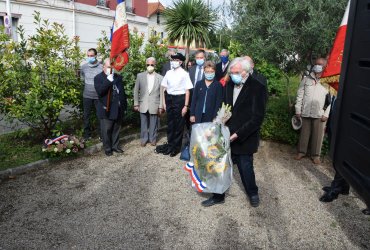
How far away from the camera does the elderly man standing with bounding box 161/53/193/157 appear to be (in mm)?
6441

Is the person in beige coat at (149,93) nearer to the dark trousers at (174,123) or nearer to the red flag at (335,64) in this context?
the dark trousers at (174,123)

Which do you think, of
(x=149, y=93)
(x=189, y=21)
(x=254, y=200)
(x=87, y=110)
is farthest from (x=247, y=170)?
(x=189, y=21)

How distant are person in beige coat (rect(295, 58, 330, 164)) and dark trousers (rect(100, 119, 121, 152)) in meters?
3.56

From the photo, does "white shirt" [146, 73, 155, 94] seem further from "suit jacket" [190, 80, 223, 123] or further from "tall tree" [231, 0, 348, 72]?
"tall tree" [231, 0, 348, 72]

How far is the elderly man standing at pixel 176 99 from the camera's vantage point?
644 cm

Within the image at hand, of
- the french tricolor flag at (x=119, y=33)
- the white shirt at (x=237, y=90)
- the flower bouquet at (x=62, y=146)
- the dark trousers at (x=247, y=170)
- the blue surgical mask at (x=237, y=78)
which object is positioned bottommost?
the flower bouquet at (x=62, y=146)

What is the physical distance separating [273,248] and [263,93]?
182cm

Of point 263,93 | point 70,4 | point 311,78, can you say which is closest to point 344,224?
point 263,93

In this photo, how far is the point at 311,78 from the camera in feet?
20.1

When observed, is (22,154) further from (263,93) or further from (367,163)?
(367,163)

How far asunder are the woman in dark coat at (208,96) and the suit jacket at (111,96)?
5.31 feet

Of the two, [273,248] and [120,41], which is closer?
[273,248]

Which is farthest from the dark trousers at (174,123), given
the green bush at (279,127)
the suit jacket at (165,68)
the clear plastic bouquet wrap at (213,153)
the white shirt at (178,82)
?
the clear plastic bouquet wrap at (213,153)

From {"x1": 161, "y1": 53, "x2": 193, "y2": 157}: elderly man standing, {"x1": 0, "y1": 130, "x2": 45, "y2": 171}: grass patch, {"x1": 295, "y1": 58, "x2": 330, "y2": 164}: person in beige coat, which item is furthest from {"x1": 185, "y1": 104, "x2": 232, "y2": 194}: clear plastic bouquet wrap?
{"x1": 0, "y1": 130, "x2": 45, "y2": 171}: grass patch
